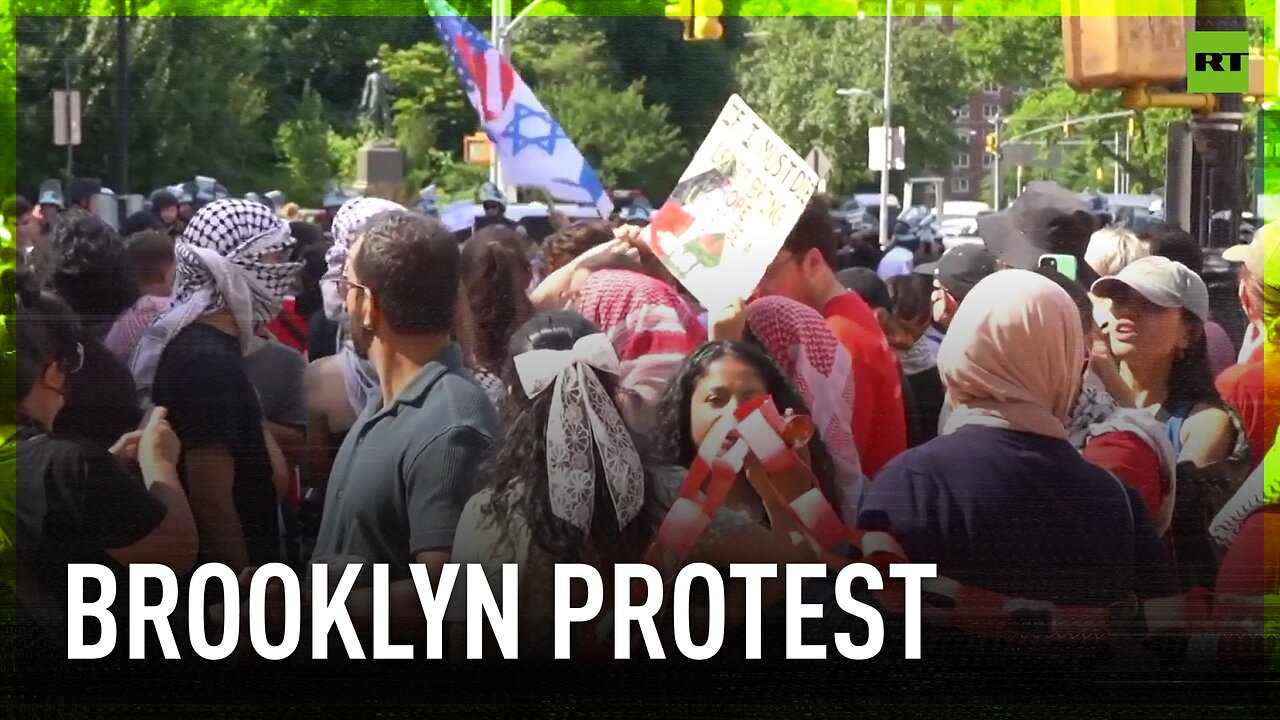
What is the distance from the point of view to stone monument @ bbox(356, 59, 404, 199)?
4027 mm

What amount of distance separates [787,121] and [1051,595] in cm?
125

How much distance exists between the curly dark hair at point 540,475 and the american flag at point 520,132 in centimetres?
33

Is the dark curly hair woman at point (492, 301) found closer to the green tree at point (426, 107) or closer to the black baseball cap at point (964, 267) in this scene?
the green tree at point (426, 107)

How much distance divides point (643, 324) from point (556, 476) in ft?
1.32

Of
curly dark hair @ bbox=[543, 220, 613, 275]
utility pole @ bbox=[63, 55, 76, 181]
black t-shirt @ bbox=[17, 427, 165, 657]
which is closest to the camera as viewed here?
utility pole @ bbox=[63, 55, 76, 181]

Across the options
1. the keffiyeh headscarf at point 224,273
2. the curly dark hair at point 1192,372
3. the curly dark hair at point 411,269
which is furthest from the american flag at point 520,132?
the curly dark hair at point 1192,372

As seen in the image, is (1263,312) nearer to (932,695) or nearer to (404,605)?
(932,695)

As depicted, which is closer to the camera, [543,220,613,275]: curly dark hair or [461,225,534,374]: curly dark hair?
[461,225,534,374]: curly dark hair

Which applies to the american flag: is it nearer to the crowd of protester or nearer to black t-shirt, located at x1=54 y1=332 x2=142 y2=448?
the crowd of protester

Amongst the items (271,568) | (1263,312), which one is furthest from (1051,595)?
(271,568)

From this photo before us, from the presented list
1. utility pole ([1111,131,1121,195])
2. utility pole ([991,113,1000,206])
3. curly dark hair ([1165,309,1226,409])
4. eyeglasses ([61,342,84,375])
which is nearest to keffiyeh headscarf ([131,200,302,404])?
eyeglasses ([61,342,84,375])

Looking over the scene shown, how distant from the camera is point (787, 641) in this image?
412 cm

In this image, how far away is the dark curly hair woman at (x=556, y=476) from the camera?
402 cm

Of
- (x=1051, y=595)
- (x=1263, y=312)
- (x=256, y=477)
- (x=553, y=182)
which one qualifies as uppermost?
(x=553, y=182)
